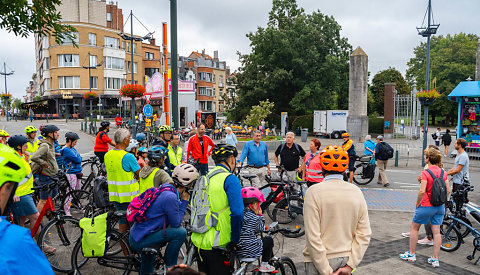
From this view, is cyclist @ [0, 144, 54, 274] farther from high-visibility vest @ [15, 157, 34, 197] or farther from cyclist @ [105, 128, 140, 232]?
high-visibility vest @ [15, 157, 34, 197]

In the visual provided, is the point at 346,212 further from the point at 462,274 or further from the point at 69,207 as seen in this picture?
the point at 69,207

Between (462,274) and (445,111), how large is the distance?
54.5 metres

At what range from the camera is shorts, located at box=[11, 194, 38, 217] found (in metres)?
5.20

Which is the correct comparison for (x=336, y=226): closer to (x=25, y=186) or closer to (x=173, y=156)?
(x=25, y=186)

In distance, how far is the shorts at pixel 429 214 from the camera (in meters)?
5.53

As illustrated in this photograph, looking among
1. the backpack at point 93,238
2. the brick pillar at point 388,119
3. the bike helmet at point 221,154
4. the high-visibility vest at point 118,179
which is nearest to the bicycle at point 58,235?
the high-visibility vest at point 118,179

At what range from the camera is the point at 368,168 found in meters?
12.2

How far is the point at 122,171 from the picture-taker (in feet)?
17.1

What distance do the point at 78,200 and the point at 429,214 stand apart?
6557 millimetres

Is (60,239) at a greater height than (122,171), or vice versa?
(122,171)

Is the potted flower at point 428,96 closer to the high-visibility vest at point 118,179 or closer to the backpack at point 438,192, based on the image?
the backpack at point 438,192

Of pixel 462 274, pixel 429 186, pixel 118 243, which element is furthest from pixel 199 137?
pixel 462 274

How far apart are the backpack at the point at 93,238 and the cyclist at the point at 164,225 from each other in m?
0.66

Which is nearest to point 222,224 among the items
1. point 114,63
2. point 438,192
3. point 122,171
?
point 122,171
